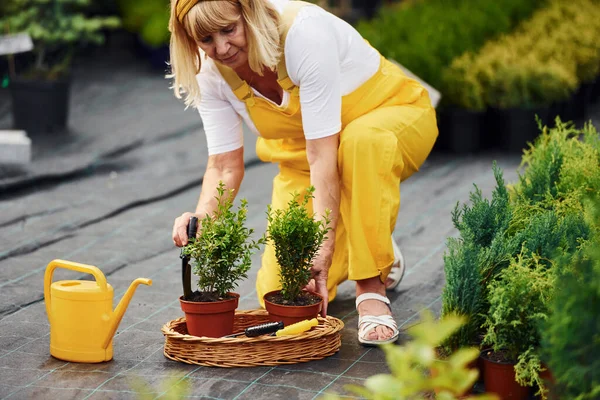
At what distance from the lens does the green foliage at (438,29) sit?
19.8 feet

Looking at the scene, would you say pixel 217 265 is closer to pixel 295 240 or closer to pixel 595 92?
pixel 295 240

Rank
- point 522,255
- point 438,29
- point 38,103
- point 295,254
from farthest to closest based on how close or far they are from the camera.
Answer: point 438,29
point 38,103
point 295,254
point 522,255

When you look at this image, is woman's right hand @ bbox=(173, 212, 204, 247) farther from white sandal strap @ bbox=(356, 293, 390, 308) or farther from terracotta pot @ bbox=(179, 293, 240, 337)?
white sandal strap @ bbox=(356, 293, 390, 308)

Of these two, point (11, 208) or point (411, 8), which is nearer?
point (11, 208)

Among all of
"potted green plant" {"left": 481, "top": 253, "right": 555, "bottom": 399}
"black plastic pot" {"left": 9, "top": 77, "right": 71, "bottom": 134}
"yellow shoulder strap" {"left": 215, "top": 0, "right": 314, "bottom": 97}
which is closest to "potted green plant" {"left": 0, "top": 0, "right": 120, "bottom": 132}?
"black plastic pot" {"left": 9, "top": 77, "right": 71, "bottom": 134}

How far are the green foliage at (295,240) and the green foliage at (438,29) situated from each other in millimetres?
3645

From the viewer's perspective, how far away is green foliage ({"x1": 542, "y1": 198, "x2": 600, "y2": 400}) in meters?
1.63

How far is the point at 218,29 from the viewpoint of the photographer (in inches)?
102

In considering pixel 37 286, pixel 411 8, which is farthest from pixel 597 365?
pixel 411 8

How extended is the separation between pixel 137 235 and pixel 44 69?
2703 mm

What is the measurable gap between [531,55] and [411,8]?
191 cm

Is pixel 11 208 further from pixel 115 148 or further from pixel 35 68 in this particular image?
pixel 35 68

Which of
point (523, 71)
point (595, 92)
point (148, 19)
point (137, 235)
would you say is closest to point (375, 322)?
point (137, 235)

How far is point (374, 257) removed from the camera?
284 cm
